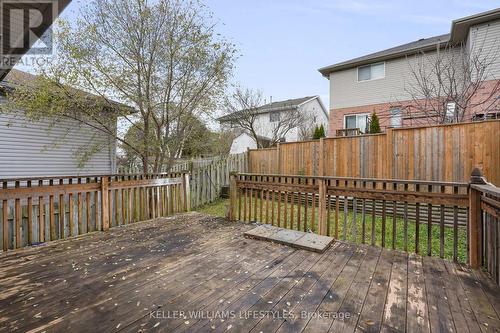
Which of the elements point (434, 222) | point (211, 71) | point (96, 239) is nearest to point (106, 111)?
point (211, 71)

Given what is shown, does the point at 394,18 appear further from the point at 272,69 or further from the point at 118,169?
the point at 118,169

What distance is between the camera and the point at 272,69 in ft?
53.4

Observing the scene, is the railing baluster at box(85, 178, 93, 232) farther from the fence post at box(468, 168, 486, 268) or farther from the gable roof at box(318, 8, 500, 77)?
the gable roof at box(318, 8, 500, 77)

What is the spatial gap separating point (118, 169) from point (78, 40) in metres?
5.45

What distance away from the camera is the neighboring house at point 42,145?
6.98 metres

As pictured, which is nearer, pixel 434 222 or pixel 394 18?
pixel 434 222

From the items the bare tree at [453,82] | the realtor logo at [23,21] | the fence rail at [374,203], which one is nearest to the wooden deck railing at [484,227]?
the fence rail at [374,203]

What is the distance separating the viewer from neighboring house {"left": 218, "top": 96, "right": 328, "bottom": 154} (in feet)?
59.2

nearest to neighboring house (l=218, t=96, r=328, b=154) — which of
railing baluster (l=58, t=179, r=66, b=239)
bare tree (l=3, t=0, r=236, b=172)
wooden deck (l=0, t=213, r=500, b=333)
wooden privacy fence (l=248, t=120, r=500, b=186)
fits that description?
wooden privacy fence (l=248, t=120, r=500, b=186)

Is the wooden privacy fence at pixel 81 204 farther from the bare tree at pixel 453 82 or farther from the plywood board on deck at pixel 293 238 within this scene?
the bare tree at pixel 453 82

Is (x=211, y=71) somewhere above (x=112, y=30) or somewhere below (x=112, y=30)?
below

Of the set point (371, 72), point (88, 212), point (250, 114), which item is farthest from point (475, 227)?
point (250, 114)

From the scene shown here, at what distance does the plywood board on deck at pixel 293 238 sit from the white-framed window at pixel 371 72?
1070 centimetres

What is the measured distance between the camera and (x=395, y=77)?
1128cm
